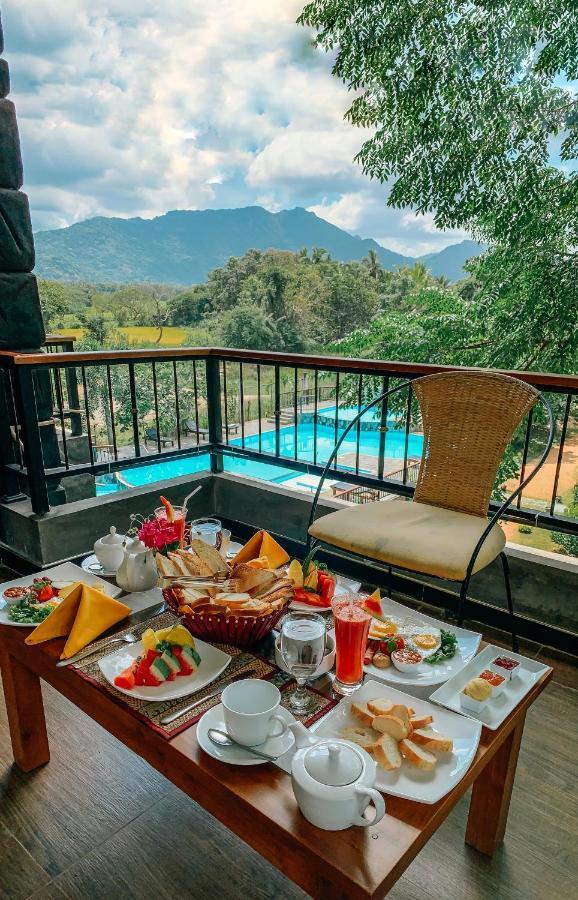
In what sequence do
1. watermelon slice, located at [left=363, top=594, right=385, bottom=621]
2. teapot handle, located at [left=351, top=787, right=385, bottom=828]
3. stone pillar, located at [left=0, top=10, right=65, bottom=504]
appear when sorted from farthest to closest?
stone pillar, located at [left=0, top=10, right=65, bottom=504], watermelon slice, located at [left=363, top=594, right=385, bottom=621], teapot handle, located at [left=351, top=787, right=385, bottom=828]

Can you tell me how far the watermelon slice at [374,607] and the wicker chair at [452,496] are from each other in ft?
1.50

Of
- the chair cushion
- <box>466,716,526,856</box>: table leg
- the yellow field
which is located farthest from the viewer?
the yellow field

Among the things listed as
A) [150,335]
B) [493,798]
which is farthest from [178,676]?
[150,335]

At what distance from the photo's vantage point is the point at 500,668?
1099mm

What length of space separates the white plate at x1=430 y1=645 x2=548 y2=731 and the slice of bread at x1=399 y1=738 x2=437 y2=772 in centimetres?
15

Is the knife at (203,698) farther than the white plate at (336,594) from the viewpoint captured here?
No

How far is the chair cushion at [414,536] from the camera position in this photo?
1.70 meters

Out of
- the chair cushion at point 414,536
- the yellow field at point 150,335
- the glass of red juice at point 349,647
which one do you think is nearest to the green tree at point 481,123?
the chair cushion at point 414,536

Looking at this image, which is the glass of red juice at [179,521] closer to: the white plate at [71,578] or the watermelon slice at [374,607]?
the white plate at [71,578]

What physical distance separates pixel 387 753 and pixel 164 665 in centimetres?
46

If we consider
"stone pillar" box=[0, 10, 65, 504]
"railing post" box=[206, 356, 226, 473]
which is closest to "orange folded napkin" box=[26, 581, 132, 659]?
"stone pillar" box=[0, 10, 65, 504]

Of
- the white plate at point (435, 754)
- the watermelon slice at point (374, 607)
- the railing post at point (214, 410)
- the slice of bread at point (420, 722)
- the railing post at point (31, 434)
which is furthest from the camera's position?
the railing post at point (214, 410)

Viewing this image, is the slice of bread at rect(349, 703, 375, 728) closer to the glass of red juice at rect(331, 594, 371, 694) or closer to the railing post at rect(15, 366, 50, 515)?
the glass of red juice at rect(331, 594, 371, 694)

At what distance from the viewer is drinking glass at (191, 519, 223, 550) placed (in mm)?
1529
